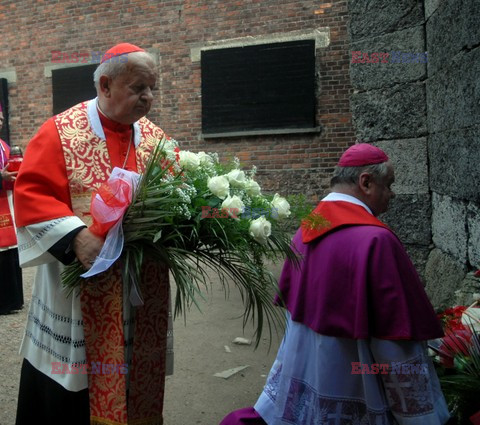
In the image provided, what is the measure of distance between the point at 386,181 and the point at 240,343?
3112mm

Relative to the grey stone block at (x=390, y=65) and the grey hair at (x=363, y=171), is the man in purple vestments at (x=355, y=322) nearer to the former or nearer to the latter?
the grey hair at (x=363, y=171)

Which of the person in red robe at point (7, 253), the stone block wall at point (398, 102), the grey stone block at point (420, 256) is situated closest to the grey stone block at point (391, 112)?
the stone block wall at point (398, 102)

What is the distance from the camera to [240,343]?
5207 mm

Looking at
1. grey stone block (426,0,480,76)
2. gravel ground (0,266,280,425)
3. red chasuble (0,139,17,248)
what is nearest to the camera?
grey stone block (426,0,480,76)

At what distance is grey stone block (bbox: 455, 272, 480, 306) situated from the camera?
→ 3596 millimetres

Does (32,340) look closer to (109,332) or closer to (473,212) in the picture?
(109,332)

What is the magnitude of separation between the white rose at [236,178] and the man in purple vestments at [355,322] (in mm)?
387

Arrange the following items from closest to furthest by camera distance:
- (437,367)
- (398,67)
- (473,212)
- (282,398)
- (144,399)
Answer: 1. (144,399)
2. (282,398)
3. (437,367)
4. (473,212)
5. (398,67)

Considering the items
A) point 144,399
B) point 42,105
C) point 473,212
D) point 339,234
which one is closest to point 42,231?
point 144,399

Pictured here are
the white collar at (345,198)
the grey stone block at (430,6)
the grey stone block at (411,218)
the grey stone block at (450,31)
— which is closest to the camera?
the white collar at (345,198)

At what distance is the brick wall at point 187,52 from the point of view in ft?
30.0

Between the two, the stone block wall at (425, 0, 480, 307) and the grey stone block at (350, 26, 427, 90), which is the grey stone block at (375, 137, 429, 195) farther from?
the grey stone block at (350, 26, 427, 90)

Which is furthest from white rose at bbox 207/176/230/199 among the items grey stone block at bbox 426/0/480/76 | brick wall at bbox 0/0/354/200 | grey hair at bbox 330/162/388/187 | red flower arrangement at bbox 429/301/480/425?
brick wall at bbox 0/0/354/200

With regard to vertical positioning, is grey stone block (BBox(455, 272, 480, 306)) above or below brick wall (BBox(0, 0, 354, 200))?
below
